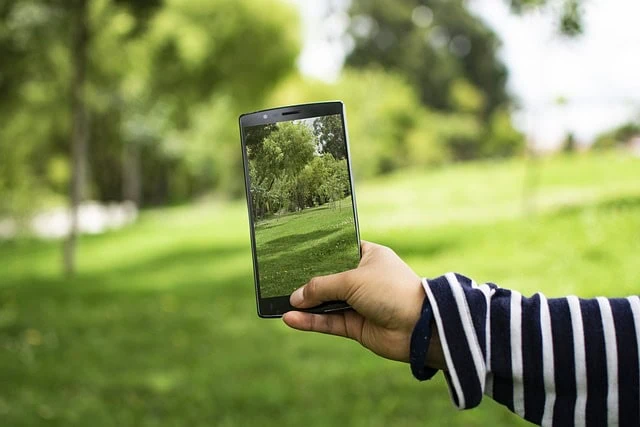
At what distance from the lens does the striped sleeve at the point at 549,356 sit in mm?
1183

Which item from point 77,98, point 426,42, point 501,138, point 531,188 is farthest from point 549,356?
point 426,42

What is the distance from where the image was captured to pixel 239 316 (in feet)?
25.7

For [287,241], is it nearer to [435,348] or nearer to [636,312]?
[435,348]

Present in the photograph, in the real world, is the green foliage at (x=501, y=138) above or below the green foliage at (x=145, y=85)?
below

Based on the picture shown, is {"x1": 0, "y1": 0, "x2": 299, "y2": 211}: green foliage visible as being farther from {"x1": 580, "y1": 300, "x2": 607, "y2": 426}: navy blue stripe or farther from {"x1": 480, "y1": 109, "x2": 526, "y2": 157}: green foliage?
{"x1": 480, "y1": 109, "x2": 526, "y2": 157}: green foliage

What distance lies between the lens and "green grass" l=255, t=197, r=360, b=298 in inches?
58.1

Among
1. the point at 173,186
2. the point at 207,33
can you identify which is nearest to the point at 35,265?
the point at 207,33

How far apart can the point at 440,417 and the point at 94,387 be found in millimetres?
2391

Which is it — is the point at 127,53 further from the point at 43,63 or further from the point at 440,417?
the point at 440,417

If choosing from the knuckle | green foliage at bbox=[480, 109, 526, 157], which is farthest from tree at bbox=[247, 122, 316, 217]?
green foliage at bbox=[480, 109, 526, 157]

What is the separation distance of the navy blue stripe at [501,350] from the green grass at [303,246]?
0.33 m

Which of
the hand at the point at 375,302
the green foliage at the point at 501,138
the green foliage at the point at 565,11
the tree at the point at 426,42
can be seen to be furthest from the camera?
the tree at the point at 426,42

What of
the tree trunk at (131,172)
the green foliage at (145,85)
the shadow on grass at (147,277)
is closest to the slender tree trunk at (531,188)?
the shadow on grass at (147,277)

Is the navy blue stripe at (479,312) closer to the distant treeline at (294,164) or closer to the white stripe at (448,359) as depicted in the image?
the white stripe at (448,359)
